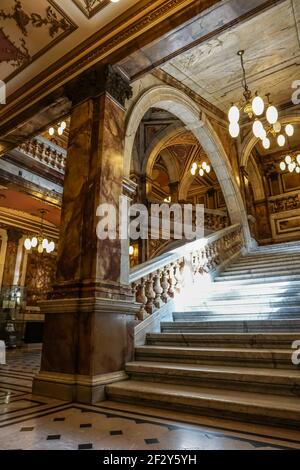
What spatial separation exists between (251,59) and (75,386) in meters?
7.85

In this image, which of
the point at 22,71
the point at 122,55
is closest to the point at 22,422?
the point at 122,55

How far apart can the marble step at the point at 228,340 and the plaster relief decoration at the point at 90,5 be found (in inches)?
171

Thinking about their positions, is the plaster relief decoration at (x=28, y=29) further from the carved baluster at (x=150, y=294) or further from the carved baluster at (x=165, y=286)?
the carved baluster at (x=165, y=286)

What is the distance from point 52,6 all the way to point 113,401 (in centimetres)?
480

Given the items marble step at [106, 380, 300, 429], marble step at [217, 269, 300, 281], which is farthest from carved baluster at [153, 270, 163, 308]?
marble step at [217, 269, 300, 281]

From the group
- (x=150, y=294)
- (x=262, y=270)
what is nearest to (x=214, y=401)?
(x=150, y=294)

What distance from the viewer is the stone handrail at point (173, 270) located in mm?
4656

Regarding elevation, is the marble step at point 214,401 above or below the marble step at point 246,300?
below

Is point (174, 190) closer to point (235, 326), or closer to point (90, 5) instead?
point (90, 5)

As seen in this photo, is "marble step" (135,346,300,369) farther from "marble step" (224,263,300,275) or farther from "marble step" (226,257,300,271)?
"marble step" (226,257,300,271)

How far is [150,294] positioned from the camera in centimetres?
480

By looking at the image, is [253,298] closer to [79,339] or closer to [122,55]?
[79,339]

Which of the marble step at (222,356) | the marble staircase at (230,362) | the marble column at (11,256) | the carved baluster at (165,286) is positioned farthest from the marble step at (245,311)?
the marble column at (11,256)

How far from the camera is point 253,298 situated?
498 cm
